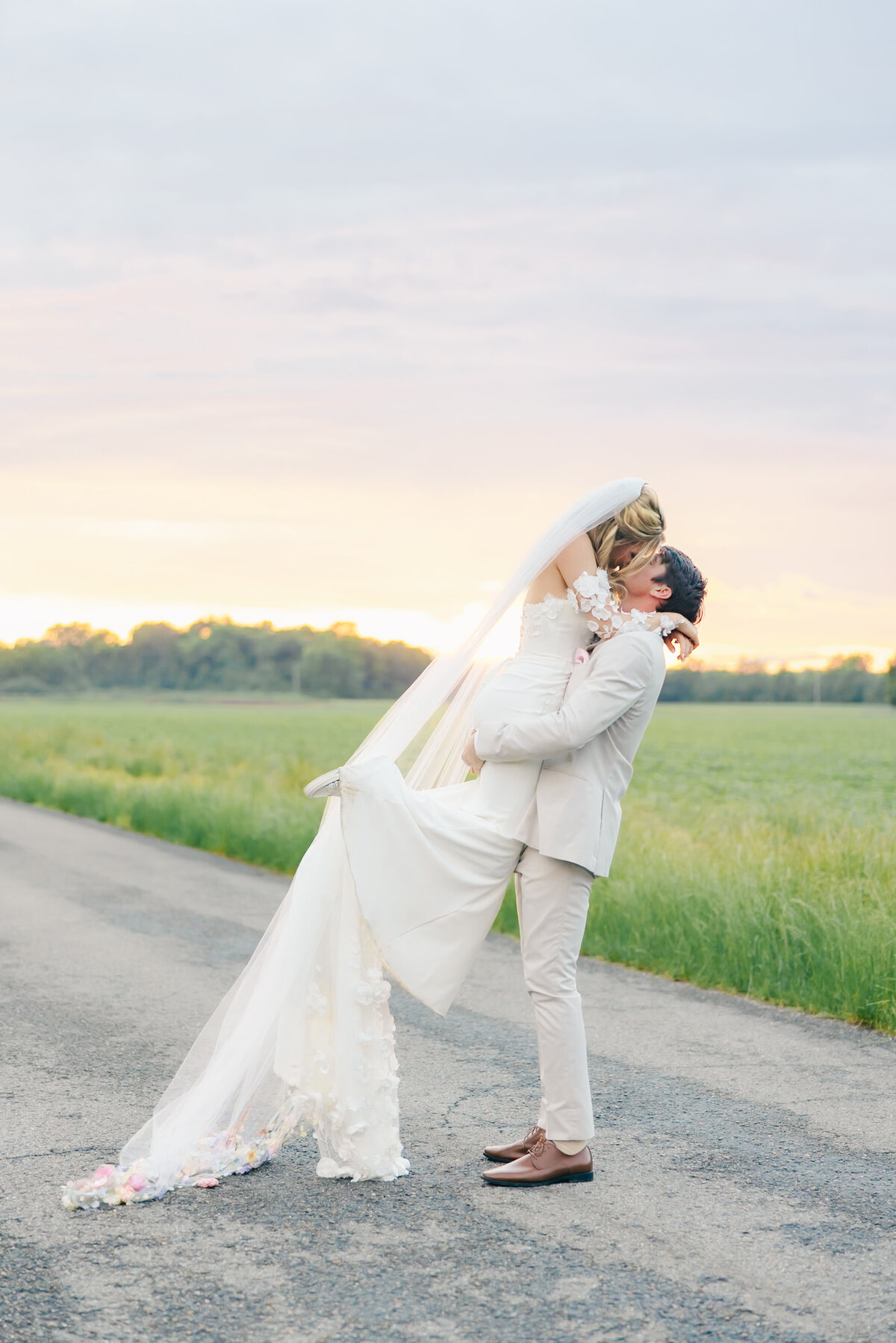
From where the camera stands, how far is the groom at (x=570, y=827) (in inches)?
148

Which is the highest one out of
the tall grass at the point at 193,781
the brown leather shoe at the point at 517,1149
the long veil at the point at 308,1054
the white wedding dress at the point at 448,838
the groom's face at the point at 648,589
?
the groom's face at the point at 648,589

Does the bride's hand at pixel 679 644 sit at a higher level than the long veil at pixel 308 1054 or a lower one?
higher

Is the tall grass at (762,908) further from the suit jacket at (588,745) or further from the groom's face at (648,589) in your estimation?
the groom's face at (648,589)

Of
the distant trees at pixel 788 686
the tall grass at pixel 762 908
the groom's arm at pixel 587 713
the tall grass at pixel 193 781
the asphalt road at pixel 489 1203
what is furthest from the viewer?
the distant trees at pixel 788 686

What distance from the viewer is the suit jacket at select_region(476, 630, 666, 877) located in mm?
3732

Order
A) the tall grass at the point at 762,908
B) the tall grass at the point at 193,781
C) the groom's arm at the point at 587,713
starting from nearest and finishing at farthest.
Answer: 1. the groom's arm at the point at 587,713
2. the tall grass at the point at 762,908
3. the tall grass at the point at 193,781

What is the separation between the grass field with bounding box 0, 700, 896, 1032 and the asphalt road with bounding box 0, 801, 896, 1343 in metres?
A: 0.51

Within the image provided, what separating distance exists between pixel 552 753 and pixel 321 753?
94.6 feet

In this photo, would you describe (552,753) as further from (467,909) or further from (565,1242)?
(565,1242)

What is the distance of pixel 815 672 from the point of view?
11969cm

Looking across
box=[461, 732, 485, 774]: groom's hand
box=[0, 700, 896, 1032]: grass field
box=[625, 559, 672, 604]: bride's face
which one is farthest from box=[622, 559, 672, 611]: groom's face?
box=[0, 700, 896, 1032]: grass field

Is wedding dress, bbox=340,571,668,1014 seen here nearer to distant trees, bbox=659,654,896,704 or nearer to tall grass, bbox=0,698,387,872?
tall grass, bbox=0,698,387,872

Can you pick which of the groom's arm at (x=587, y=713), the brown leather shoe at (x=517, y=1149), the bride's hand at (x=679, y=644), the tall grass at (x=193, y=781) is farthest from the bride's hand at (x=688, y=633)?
the tall grass at (x=193, y=781)

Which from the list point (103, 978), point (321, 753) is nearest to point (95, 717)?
point (321, 753)
